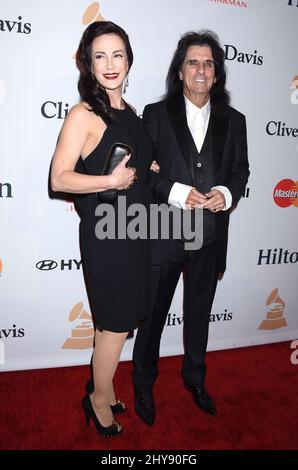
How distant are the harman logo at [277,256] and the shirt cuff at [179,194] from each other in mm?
1224

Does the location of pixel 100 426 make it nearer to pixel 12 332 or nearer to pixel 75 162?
pixel 12 332

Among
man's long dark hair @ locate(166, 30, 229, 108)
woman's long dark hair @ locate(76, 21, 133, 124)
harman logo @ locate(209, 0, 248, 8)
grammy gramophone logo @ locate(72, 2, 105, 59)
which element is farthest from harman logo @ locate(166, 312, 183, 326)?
harman logo @ locate(209, 0, 248, 8)

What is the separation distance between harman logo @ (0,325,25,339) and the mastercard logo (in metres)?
2.05

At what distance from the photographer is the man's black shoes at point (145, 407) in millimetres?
2143

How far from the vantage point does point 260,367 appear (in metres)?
2.78

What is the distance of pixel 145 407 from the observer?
2197mm

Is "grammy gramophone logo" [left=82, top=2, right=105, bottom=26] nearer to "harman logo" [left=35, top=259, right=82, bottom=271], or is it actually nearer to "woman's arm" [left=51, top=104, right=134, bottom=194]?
"woman's arm" [left=51, top=104, right=134, bottom=194]

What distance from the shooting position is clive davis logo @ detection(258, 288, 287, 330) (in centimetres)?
306

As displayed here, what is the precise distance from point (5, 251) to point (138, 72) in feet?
4.53

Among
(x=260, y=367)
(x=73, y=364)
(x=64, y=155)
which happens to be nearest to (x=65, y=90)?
(x=64, y=155)

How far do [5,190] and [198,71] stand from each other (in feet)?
4.27

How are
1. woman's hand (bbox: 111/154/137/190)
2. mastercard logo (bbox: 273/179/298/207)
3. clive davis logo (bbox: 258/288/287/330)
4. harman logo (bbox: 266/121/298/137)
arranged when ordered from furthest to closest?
clive davis logo (bbox: 258/288/287/330)
mastercard logo (bbox: 273/179/298/207)
harman logo (bbox: 266/121/298/137)
woman's hand (bbox: 111/154/137/190)

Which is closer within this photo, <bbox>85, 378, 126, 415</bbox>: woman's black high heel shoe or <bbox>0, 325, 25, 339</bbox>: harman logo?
<bbox>85, 378, 126, 415</bbox>: woman's black high heel shoe
